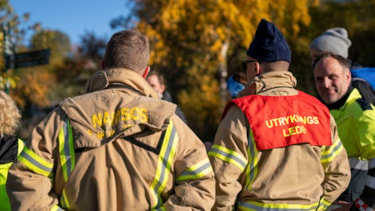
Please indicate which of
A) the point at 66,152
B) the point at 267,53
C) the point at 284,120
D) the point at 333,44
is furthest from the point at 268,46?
the point at 333,44

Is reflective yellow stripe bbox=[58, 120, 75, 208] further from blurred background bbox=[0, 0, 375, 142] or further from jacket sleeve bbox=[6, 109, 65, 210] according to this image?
blurred background bbox=[0, 0, 375, 142]

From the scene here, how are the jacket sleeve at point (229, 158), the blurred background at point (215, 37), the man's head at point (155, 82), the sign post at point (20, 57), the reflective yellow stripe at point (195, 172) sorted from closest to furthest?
the reflective yellow stripe at point (195, 172) → the jacket sleeve at point (229, 158) → the man's head at point (155, 82) → the sign post at point (20, 57) → the blurred background at point (215, 37)

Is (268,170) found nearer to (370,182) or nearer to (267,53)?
(267,53)

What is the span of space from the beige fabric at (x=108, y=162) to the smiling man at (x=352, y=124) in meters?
1.36

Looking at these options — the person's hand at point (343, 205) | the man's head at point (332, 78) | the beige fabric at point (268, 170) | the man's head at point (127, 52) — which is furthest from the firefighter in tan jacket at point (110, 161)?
the man's head at point (332, 78)

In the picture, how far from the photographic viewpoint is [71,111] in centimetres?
224

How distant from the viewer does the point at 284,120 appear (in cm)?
276

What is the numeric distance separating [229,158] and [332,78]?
1476mm

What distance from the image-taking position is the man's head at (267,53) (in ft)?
9.70

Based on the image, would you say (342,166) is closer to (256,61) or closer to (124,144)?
(256,61)

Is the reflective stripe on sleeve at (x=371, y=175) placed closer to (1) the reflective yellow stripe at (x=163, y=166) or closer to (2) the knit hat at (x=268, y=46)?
(2) the knit hat at (x=268, y=46)

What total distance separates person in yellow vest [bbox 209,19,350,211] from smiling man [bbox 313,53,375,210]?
30 cm

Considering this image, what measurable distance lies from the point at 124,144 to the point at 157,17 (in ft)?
47.6

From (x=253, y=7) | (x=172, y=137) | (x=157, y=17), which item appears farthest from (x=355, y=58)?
(x=172, y=137)
